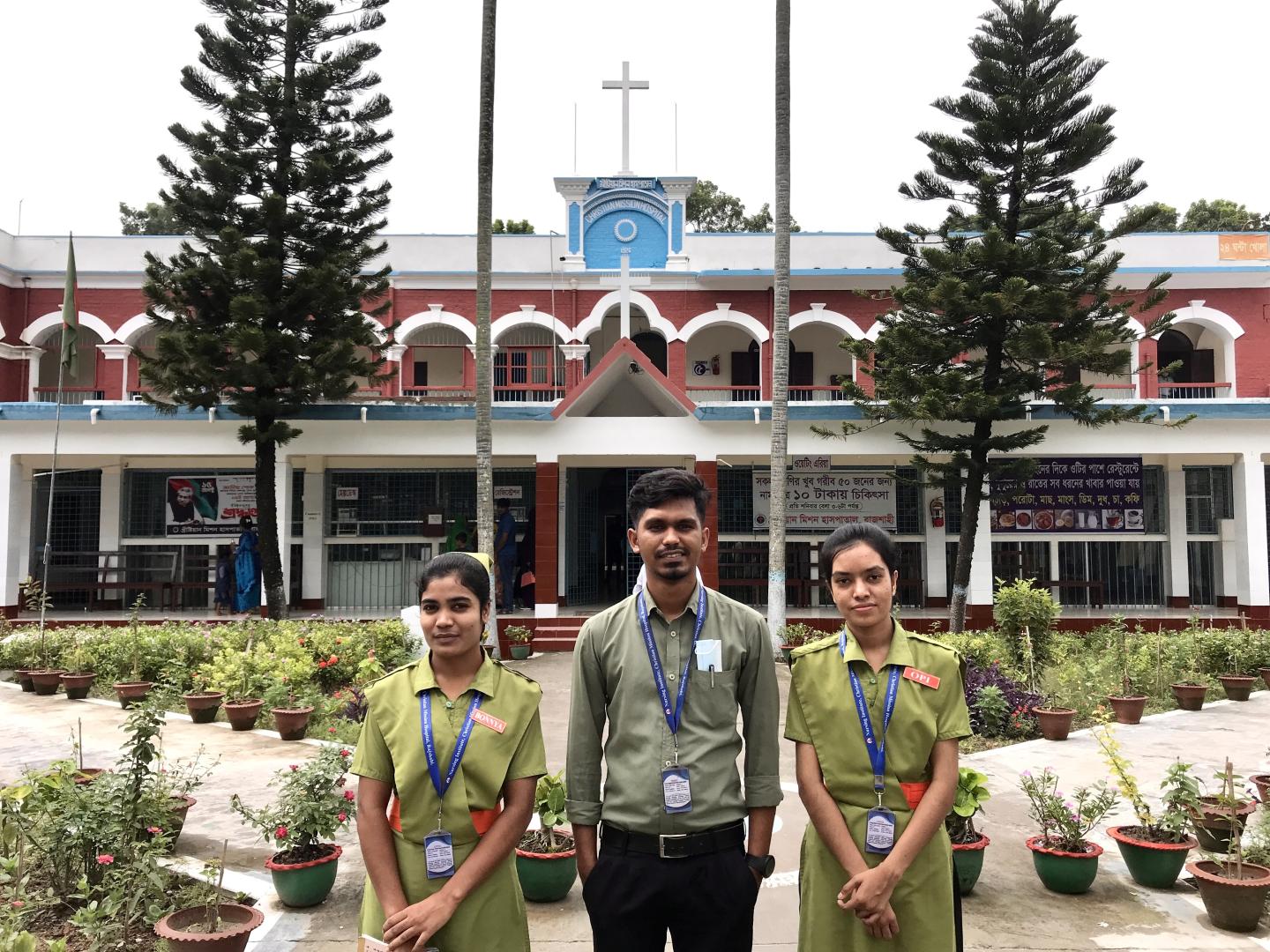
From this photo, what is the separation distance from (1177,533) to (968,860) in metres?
12.6

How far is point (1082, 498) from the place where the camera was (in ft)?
46.8

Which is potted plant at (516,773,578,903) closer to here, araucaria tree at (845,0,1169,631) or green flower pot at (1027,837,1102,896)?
green flower pot at (1027,837,1102,896)

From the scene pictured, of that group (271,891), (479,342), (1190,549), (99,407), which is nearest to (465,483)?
(479,342)

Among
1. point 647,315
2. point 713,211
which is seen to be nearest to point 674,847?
point 647,315

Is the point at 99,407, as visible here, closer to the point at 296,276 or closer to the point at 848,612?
the point at 296,276

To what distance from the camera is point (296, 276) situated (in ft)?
39.7

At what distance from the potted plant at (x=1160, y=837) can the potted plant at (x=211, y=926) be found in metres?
3.95

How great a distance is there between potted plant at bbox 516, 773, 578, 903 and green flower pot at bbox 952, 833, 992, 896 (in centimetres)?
177

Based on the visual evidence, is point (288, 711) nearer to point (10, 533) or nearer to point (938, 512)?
point (10, 533)

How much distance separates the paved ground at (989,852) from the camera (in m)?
3.84

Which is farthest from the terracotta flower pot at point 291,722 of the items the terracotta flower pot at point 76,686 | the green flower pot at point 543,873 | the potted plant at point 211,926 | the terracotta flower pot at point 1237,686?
the terracotta flower pot at point 1237,686

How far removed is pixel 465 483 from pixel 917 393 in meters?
7.03

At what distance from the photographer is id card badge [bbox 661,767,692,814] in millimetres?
2291

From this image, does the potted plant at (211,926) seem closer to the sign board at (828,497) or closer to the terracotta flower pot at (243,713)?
the terracotta flower pot at (243,713)
